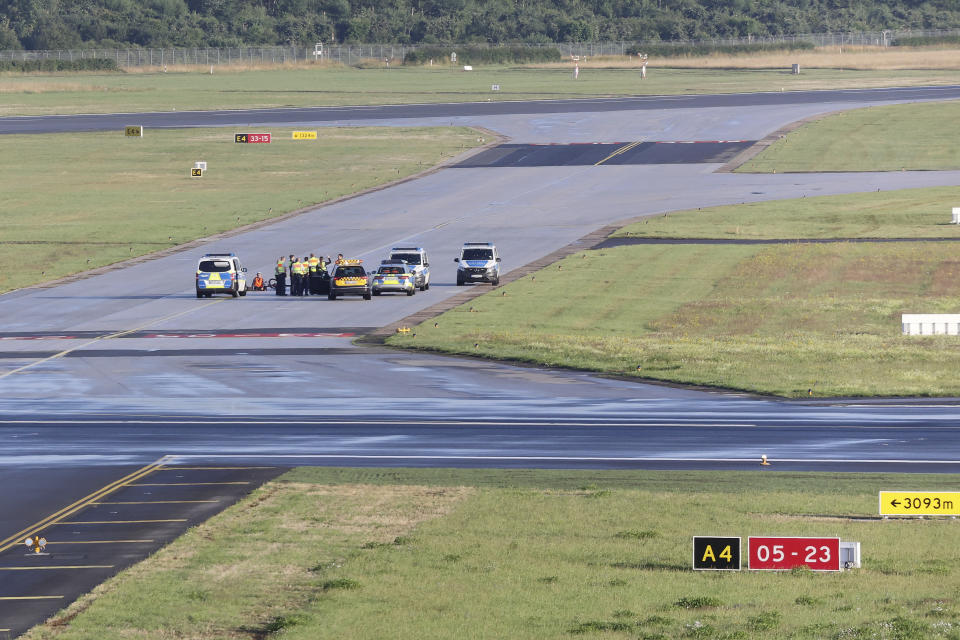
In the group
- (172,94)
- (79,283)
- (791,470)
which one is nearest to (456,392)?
(791,470)

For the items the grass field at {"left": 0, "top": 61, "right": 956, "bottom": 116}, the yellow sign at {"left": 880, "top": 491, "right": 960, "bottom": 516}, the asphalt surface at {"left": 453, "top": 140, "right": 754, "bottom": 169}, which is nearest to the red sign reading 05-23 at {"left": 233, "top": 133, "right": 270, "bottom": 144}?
the asphalt surface at {"left": 453, "top": 140, "right": 754, "bottom": 169}

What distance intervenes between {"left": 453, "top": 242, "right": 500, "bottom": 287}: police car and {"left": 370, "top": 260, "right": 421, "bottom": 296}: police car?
354 centimetres

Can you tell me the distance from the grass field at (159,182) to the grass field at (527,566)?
52815mm

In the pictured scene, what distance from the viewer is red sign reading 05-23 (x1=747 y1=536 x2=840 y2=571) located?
25141mm

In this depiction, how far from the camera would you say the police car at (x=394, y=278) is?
72375 mm

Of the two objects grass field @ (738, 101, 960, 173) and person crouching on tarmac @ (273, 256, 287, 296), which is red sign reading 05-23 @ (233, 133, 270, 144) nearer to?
grass field @ (738, 101, 960, 173)

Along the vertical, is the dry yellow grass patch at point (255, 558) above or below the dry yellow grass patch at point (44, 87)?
below

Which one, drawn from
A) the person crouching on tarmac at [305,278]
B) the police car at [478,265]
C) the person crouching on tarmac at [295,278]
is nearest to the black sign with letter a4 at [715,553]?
the person crouching on tarmac at [295,278]

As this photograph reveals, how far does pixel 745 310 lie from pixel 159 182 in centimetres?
7035

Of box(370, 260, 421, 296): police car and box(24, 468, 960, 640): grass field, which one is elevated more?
box(24, 468, 960, 640): grass field

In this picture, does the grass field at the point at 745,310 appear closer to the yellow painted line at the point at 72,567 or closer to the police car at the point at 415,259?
the police car at the point at 415,259

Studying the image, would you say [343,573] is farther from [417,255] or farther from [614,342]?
[417,255]

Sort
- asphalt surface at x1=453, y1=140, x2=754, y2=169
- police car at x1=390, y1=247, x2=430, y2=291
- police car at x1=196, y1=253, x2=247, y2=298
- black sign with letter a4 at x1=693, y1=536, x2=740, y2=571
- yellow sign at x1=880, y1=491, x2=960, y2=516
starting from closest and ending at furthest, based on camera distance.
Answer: black sign with letter a4 at x1=693, y1=536, x2=740, y2=571 → yellow sign at x1=880, y1=491, x2=960, y2=516 → police car at x1=196, y1=253, x2=247, y2=298 → police car at x1=390, y1=247, x2=430, y2=291 → asphalt surface at x1=453, y1=140, x2=754, y2=169

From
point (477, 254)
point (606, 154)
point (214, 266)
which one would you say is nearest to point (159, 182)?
point (606, 154)
